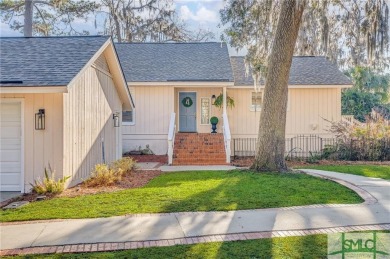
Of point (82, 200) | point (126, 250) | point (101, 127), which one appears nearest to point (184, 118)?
point (101, 127)

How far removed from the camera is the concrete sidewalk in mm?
4785

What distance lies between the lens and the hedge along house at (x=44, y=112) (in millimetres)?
8125

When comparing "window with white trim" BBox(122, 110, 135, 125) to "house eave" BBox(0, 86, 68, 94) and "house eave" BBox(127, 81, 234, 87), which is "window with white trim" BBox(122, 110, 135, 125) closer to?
"house eave" BBox(127, 81, 234, 87)

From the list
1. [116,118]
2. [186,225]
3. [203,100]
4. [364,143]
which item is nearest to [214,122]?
[203,100]

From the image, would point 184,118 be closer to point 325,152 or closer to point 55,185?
point 325,152

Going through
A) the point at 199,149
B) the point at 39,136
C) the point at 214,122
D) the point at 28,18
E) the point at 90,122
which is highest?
the point at 28,18

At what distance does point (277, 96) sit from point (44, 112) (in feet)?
21.5

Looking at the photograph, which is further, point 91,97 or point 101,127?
point 101,127

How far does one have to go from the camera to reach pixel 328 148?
49.0 ft

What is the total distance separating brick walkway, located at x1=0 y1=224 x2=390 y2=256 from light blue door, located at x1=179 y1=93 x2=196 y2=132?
40.3 ft

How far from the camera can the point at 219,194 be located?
742 cm

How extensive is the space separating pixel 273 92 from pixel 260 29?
2.98 m

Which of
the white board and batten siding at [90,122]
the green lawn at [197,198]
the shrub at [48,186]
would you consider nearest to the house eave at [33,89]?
the white board and batten siding at [90,122]

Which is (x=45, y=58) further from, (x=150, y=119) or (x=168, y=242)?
(x=150, y=119)
